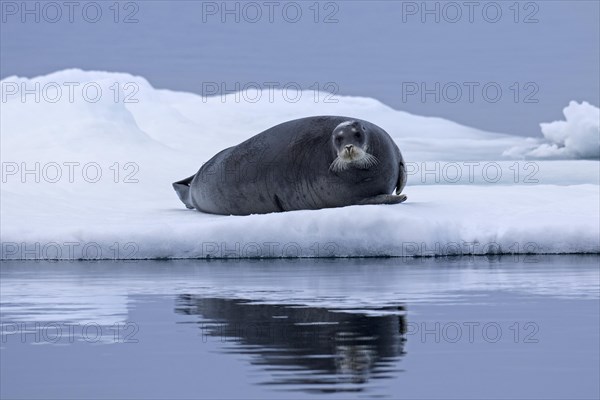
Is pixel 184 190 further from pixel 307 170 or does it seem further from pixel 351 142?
pixel 351 142

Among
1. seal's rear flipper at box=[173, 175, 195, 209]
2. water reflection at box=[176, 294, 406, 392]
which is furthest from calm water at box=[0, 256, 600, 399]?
seal's rear flipper at box=[173, 175, 195, 209]

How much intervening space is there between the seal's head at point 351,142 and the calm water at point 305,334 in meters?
2.79

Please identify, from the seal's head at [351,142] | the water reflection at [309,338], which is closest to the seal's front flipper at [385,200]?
the seal's head at [351,142]

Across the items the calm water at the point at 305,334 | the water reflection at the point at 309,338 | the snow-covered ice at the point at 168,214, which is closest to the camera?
the calm water at the point at 305,334

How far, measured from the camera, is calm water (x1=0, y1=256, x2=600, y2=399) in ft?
15.3

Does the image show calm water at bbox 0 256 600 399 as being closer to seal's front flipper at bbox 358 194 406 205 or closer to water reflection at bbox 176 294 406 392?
water reflection at bbox 176 294 406 392

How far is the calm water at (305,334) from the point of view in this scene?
15.3ft

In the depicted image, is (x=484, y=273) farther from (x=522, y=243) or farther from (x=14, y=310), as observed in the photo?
(x=14, y=310)

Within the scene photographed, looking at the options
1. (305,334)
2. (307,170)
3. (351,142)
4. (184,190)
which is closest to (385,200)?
(351,142)

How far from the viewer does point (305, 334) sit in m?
5.97

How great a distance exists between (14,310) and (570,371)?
12.1 ft

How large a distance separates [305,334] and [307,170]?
7.38m

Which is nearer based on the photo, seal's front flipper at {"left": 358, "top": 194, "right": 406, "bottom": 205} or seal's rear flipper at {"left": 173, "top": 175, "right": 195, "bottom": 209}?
seal's front flipper at {"left": 358, "top": 194, "right": 406, "bottom": 205}

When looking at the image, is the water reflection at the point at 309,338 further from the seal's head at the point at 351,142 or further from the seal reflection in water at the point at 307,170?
the seal reflection in water at the point at 307,170
